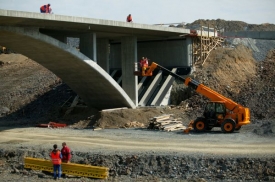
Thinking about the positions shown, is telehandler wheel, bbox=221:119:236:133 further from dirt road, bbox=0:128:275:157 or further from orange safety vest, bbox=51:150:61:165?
orange safety vest, bbox=51:150:61:165

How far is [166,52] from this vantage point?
34.0 metres

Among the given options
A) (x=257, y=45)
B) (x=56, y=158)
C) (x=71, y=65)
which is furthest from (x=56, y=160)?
(x=257, y=45)

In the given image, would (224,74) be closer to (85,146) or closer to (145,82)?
(145,82)

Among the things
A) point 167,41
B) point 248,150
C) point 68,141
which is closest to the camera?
point 248,150

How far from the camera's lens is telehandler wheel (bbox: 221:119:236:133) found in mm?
22719

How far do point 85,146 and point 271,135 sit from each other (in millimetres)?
8632

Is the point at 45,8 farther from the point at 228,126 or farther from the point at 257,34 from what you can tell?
the point at 257,34

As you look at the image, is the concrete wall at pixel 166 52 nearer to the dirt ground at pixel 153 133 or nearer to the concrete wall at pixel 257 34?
the dirt ground at pixel 153 133

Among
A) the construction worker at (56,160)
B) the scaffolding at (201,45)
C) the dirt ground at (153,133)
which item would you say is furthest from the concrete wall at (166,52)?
the construction worker at (56,160)

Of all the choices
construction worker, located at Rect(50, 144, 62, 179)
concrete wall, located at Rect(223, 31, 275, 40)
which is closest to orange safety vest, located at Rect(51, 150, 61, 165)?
construction worker, located at Rect(50, 144, 62, 179)

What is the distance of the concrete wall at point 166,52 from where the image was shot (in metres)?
33.3

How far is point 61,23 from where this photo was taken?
2372 centimetres

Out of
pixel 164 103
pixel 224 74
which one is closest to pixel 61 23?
pixel 164 103

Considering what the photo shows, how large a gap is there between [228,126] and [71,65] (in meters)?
9.75
